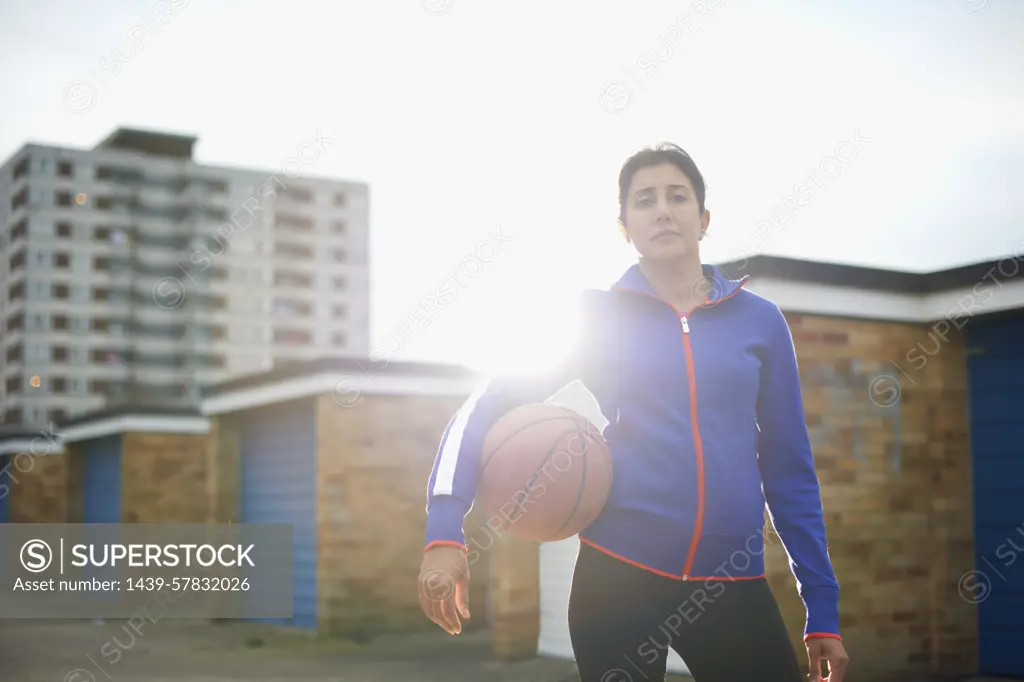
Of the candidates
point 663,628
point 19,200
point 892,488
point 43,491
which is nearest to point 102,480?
point 43,491

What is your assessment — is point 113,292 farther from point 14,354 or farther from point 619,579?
point 619,579

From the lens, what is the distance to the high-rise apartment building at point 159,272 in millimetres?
80562

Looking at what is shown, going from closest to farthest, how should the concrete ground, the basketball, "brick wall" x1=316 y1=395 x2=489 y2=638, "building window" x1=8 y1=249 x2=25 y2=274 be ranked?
1. the basketball
2. the concrete ground
3. "brick wall" x1=316 y1=395 x2=489 y2=638
4. "building window" x1=8 y1=249 x2=25 y2=274

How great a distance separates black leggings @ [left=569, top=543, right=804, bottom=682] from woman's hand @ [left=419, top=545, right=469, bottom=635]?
1.48 ft

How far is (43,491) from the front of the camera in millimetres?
27391

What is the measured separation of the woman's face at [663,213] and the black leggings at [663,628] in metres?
0.90

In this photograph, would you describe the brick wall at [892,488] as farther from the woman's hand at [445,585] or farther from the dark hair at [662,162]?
the woman's hand at [445,585]

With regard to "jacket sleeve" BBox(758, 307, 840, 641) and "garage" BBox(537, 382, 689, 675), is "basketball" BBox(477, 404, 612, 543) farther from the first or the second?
"garage" BBox(537, 382, 689, 675)

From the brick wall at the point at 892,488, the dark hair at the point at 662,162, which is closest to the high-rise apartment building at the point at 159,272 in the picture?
the brick wall at the point at 892,488

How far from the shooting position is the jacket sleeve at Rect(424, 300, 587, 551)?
2848 millimetres

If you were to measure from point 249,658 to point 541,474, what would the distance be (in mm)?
12259

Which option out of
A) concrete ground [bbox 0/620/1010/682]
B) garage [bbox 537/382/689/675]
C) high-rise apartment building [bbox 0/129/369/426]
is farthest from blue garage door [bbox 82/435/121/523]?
high-rise apartment building [bbox 0/129/369/426]

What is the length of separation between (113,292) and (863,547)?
79804 mm

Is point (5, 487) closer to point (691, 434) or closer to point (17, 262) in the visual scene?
point (691, 434)
